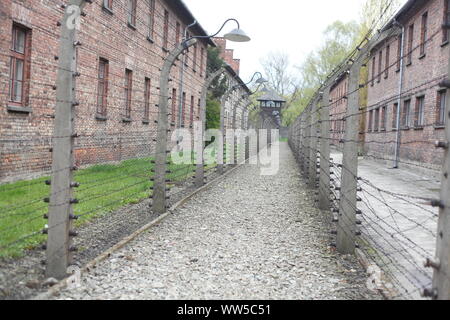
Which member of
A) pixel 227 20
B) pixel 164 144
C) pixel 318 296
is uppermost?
pixel 227 20

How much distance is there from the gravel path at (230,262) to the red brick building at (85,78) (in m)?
1.48

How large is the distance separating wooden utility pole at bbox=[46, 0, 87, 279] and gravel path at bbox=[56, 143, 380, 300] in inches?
13.0

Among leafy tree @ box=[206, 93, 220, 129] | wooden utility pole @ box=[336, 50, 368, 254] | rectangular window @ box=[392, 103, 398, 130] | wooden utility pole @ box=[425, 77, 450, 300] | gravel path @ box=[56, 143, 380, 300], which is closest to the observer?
→ wooden utility pole @ box=[425, 77, 450, 300]

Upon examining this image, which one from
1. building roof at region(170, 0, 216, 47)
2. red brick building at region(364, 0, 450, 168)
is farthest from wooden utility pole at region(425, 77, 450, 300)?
building roof at region(170, 0, 216, 47)

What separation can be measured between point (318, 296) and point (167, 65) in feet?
16.1

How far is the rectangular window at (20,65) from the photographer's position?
10219 mm

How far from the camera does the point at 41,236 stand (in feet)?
18.9

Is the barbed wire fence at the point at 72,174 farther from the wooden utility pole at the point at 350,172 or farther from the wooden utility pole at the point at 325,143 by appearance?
the wooden utility pole at the point at 350,172

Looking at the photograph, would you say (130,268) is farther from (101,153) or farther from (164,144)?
(101,153)

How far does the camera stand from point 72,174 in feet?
15.0

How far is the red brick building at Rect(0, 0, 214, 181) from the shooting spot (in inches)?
387

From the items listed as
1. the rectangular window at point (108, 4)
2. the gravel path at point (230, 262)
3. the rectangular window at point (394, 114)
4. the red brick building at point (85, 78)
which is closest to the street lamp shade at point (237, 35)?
the red brick building at point (85, 78)

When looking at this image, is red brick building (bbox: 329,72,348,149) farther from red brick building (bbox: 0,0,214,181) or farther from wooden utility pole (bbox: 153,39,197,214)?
red brick building (bbox: 0,0,214,181)

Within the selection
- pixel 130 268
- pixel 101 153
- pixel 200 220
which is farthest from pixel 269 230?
pixel 101 153
